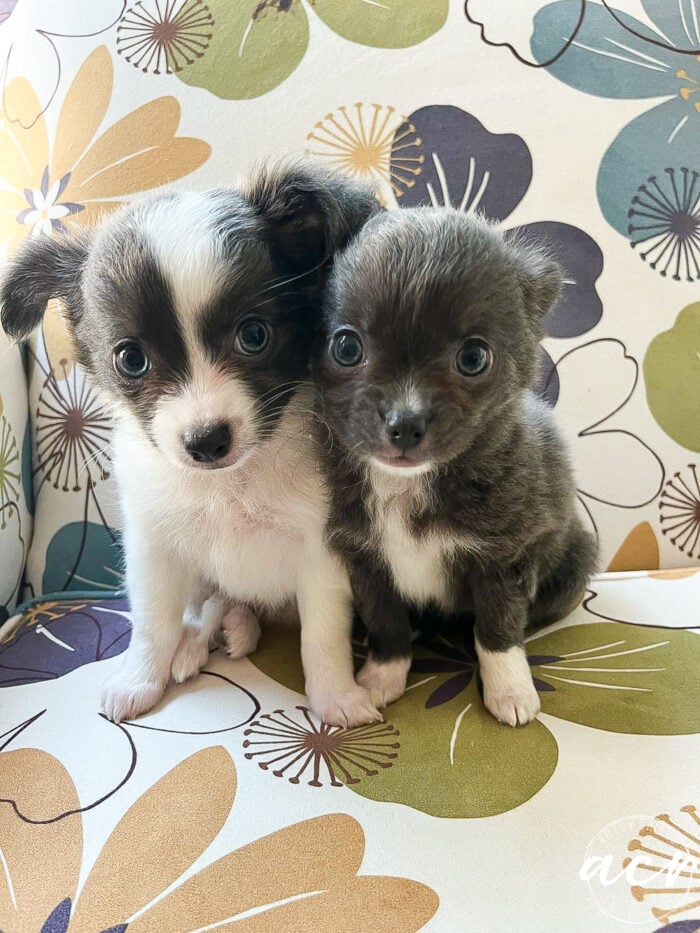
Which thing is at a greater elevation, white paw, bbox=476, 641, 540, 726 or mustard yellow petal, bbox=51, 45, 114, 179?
mustard yellow petal, bbox=51, 45, 114, 179

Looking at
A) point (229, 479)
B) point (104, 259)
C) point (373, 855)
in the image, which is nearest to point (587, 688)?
point (373, 855)

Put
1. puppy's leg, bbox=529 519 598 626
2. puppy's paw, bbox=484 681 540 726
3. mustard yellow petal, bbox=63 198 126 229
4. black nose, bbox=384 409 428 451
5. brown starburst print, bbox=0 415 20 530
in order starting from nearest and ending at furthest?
black nose, bbox=384 409 428 451 < puppy's paw, bbox=484 681 540 726 < puppy's leg, bbox=529 519 598 626 < brown starburst print, bbox=0 415 20 530 < mustard yellow petal, bbox=63 198 126 229

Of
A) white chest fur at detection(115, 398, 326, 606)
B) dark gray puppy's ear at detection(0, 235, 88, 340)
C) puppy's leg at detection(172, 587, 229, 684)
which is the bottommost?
puppy's leg at detection(172, 587, 229, 684)

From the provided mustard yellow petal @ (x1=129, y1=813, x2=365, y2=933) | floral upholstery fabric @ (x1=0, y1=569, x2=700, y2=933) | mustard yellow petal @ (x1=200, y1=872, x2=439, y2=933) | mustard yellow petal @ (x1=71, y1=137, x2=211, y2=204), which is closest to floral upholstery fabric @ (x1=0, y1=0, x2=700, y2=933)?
mustard yellow petal @ (x1=71, y1=137, x2=211, y2=204)

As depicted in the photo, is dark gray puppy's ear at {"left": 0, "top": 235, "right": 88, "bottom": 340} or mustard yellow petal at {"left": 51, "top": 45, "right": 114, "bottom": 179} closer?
dark gray puppy's ear at {"left": 0, "top": 235, "right": 88, "bottom": 340}

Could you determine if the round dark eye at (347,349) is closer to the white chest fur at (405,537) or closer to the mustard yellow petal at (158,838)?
the white chest fur at (405,537)

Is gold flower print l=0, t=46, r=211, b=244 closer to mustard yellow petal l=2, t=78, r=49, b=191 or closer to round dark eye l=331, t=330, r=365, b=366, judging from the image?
mustard yellow petal l=2, t=78, r=49, b=191

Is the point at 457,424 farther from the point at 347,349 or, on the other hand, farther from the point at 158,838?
the point at 158,838

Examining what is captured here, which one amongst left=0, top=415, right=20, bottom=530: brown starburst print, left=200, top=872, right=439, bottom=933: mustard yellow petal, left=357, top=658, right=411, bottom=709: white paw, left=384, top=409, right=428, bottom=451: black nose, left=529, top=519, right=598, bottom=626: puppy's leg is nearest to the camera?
left=200, top=872, right=439, bottom=933: mustard yellow petal
